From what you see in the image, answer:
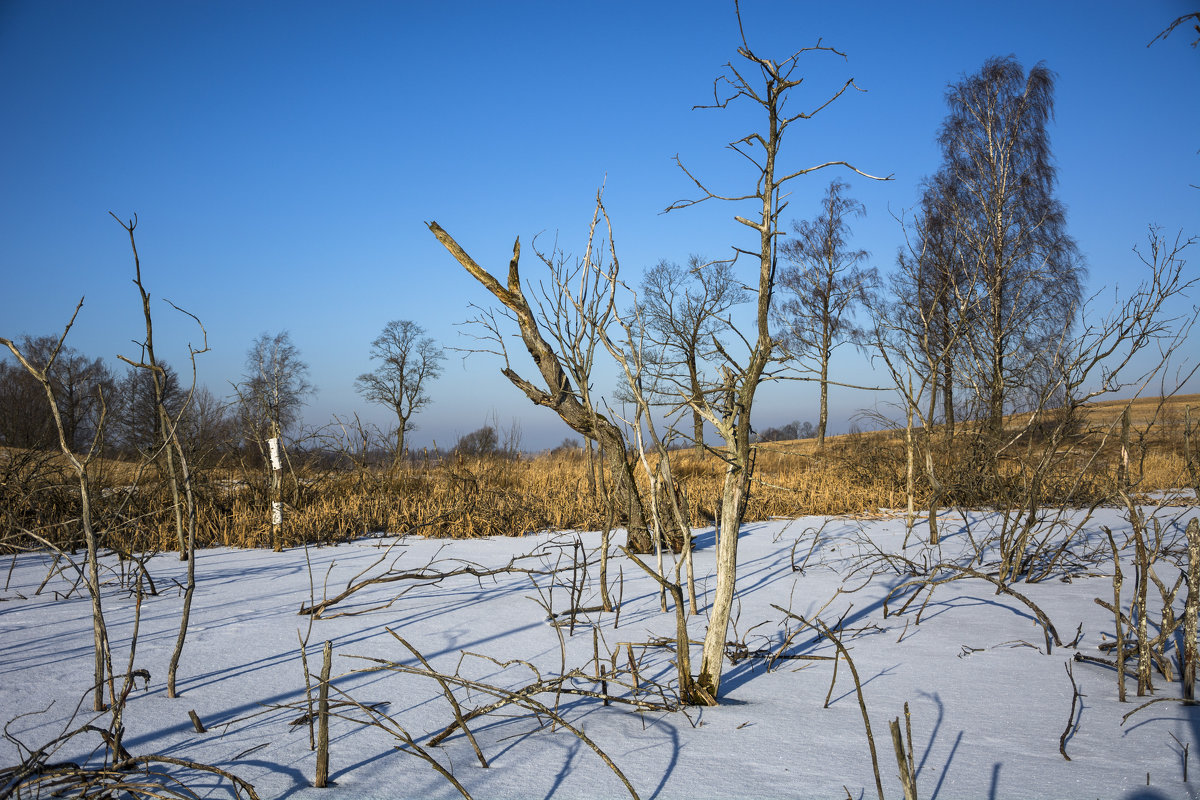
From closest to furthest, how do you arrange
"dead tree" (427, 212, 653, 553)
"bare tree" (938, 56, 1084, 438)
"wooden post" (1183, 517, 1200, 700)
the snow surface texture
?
the snow surface texture → "wooden post" (1183, 517, 1200, 700) → "dead tree" (427, 212, 653, 553) → "bare tree" (938, 56, 1084, 438)

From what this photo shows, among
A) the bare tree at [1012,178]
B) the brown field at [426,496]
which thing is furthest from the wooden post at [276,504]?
the bare tree at [1012,178]

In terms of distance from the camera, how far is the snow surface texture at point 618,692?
1663 mm

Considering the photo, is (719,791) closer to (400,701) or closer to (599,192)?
(400,701)

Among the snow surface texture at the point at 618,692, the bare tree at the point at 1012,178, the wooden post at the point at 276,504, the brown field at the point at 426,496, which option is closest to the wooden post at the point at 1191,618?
the snow surface texture at the point at 618,692

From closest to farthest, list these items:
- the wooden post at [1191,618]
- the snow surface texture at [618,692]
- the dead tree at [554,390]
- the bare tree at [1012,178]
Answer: the snow surface texture at [618,692], the wooden post at [1191,618], the dead tree at [554,390], the bare tree at [1012,178]

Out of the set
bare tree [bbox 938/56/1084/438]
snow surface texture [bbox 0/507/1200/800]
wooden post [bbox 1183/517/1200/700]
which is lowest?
snow surface texture [bbox 0/507/1200/800]

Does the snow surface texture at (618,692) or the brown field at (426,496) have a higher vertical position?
the brown field at (426,496)

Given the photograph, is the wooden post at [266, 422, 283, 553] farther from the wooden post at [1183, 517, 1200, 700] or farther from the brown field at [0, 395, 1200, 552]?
the wooden post at [1183, 517, 1200, 700]

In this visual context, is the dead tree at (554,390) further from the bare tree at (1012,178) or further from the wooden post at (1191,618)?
the bare tree at (1012,178)

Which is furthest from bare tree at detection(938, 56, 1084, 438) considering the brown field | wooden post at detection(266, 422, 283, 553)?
wooden post at detection(266, 422, 283, 553)

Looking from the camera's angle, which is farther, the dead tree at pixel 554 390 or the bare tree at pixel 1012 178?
the bare tree at pixel 1012 178

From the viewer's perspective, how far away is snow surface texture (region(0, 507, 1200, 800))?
65.5 inches

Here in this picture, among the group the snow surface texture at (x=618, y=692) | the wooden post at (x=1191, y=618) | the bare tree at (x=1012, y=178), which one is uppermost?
the bare tree at (x=1012, y=178)

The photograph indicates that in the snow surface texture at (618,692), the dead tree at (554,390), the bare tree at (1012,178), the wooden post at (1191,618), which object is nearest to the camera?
the snow surface texture at (618,692)
